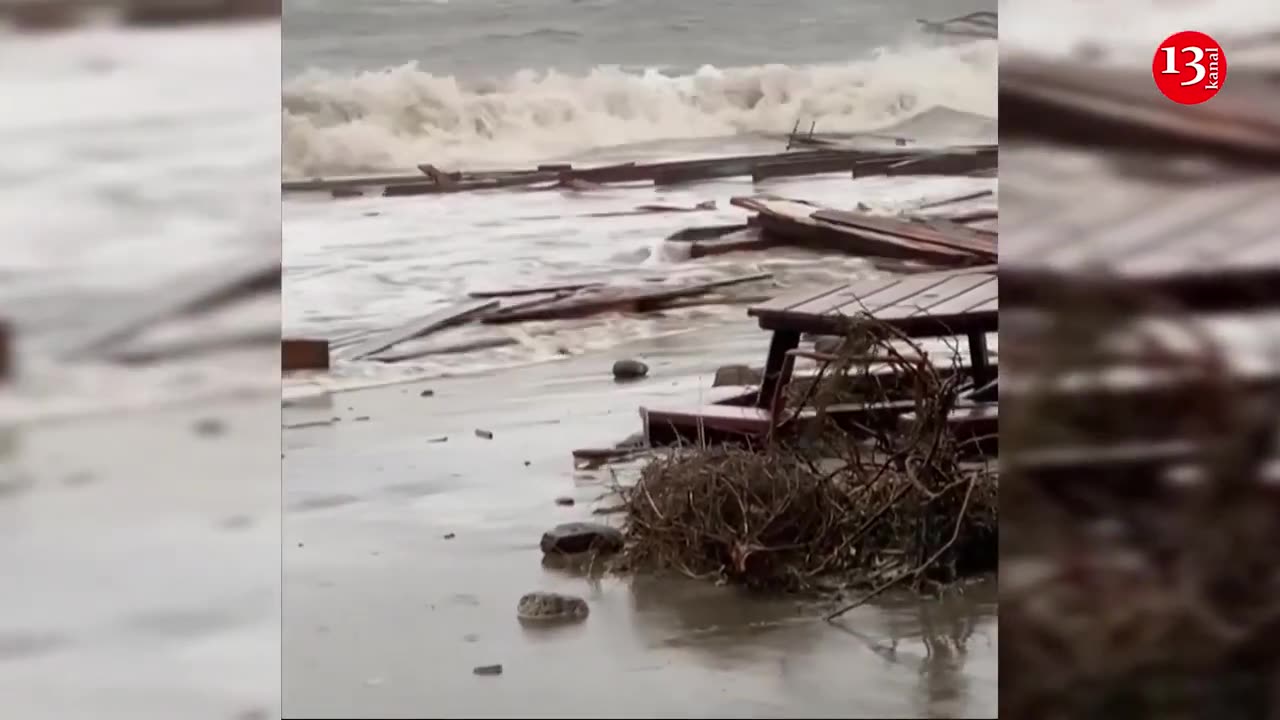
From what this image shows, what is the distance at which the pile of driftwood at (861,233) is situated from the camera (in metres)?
2.51

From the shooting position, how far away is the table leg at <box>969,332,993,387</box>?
2.57m

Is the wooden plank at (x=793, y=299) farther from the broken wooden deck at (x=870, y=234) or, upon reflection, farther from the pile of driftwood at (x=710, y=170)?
the pile of driftwood at (x=710, y=170)

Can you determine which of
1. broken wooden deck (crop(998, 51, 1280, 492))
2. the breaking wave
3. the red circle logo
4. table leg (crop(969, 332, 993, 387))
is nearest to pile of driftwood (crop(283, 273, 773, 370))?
the breaking wave

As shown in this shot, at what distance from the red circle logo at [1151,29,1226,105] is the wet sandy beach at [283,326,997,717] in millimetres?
890

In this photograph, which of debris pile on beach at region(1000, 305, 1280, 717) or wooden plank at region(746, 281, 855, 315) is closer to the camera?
debris pile on beach at region(1000, 305, 1280, 717)

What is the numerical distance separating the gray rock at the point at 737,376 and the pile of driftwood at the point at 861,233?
0.21 meters

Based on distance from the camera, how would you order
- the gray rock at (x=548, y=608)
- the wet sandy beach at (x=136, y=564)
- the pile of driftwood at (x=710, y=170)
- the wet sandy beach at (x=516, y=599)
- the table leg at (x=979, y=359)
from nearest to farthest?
the wet sandy beach at (x=136, y=564), the wet sandy beach at (x=516, y=599), the gray rock at (x=548, y=608), the pile of driftwood at (x=710, y=170), the table leg at (x=979, y=359)

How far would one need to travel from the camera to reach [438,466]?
8.11 ft

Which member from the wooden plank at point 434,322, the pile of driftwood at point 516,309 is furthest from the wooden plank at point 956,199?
the wooden plank at point 434,322

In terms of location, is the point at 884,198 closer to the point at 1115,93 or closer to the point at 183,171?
the point at 1115,93

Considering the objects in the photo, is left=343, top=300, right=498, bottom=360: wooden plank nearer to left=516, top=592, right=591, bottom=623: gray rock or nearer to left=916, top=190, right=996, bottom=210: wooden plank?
left=516, top=592, right=591, bottom=623: gray rock

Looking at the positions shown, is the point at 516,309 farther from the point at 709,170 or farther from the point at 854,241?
the point at 854,241

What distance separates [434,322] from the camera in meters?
2.47

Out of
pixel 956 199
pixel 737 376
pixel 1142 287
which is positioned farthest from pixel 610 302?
pixel 1142 287
